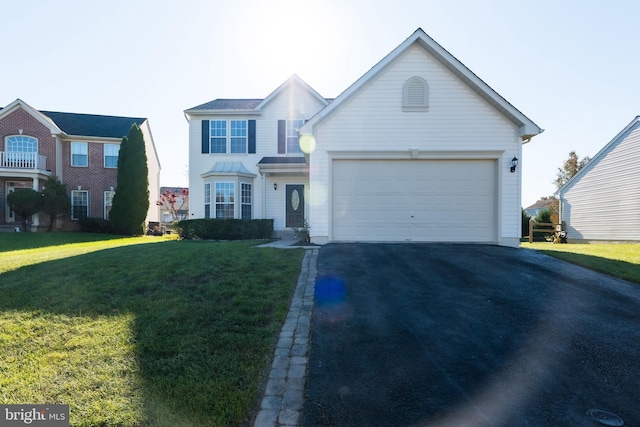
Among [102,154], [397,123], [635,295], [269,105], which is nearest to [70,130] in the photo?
[102,154]

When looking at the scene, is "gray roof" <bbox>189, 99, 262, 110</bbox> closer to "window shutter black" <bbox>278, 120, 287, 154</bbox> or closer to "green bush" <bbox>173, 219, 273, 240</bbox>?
"window shutter black" <bbox>278, 120, 287, 154</bbox>

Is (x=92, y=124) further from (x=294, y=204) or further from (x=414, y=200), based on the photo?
(x=414, y=200)

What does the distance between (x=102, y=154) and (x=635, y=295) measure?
25.9 m

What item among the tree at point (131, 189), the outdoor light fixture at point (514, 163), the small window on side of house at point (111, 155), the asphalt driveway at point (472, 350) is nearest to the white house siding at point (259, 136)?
the tree at point (131, 189)

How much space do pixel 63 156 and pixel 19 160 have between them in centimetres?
218

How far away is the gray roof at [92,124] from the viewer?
73.0 ft

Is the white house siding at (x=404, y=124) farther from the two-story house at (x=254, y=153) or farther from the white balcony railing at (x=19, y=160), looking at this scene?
the white balcony railing at (x=19, y=160)

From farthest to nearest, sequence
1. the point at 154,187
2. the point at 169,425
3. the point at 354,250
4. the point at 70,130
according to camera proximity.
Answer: the point at 154,187
the point at 70,130
the point at 354,250
the point at 169,425

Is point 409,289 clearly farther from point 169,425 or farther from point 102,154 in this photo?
point 102,154

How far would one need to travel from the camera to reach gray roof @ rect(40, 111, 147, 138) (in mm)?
22266

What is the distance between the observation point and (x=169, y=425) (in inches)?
98.7

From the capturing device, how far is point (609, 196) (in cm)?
1978

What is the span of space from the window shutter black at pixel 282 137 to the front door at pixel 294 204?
6.35 feet

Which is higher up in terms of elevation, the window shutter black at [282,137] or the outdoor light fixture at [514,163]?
the window shutter black at [282,137]
